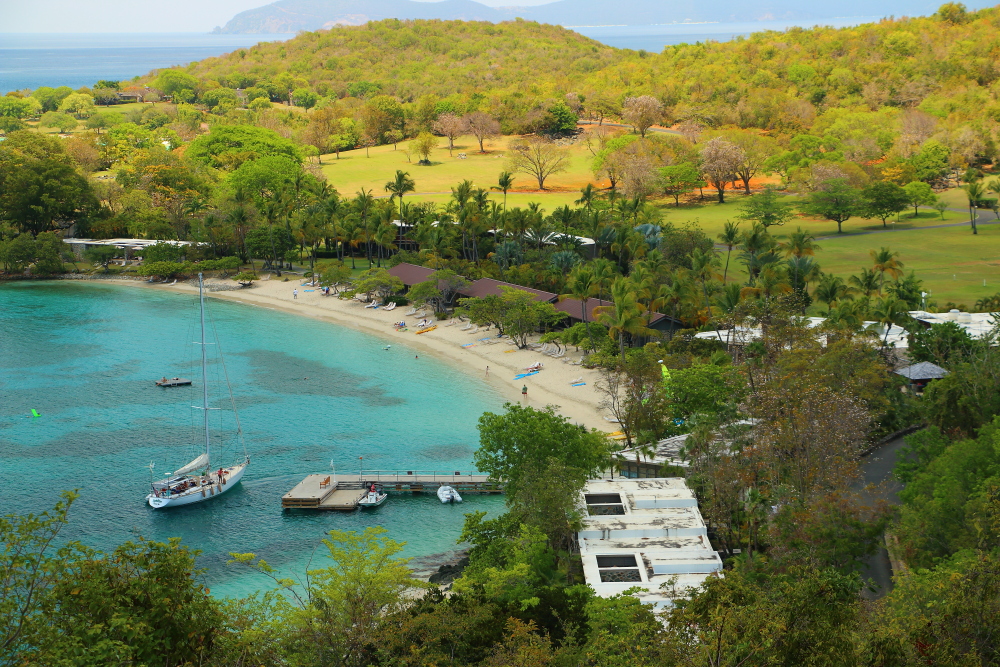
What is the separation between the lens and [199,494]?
129 ft

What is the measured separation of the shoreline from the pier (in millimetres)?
6141

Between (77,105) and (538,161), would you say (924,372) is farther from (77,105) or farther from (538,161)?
(77,105)

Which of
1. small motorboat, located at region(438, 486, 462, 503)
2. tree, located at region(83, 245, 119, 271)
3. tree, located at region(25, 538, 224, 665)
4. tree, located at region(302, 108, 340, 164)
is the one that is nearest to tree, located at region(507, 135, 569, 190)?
tree, located at region(302, 108, 340, 164)

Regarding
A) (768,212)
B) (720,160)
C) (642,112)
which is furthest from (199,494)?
(642,112)

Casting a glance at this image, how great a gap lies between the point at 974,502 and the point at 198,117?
151 metres

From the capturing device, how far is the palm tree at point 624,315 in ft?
160

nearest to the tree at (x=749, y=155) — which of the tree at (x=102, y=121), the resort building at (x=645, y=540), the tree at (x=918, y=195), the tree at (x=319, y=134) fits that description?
the tree at (x=918, y=195)

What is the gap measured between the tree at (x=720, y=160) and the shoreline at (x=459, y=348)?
4924cm

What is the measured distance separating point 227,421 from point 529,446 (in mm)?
21700

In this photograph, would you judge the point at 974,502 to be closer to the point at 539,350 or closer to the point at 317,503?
the point at 317,503

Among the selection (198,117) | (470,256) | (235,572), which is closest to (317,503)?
(235,572)

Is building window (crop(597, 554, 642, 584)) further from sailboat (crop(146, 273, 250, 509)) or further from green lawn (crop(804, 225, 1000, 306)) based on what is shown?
green lawn (crop(804, 225, 1000, 306))

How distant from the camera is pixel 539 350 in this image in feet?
187

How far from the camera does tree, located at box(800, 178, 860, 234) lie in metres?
86.1
